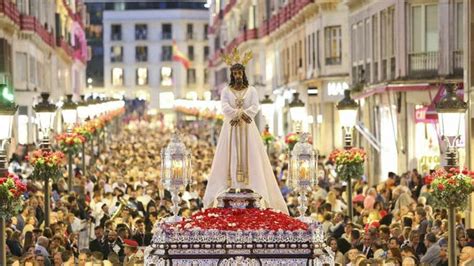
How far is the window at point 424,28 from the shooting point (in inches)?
1777

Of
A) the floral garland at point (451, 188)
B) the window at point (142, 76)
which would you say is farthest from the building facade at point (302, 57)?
the window at point (142, 76)

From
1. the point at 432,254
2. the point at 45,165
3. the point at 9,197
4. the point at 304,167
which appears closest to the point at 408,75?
the point at 45,165

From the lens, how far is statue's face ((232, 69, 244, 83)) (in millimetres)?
21047

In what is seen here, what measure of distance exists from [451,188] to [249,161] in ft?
8.87

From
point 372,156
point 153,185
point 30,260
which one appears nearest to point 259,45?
point 372,156

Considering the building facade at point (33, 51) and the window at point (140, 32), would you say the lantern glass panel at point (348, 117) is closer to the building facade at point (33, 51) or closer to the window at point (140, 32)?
the building facade at point (33, 51)

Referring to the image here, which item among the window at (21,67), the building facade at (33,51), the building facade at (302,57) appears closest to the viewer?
the building facade at (33,51)

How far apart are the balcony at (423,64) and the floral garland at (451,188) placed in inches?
897

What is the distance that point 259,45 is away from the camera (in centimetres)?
9950

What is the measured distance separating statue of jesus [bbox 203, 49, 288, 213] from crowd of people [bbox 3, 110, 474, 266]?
69 centimetres

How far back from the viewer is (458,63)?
141 feet

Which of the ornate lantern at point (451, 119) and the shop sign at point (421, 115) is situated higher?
the ornate lantern at point (451, 119)

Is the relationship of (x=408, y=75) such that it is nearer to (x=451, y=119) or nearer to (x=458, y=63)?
(x=458, y=63)

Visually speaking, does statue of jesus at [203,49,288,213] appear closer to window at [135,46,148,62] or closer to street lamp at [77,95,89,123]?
street lamp at [77,95,89,123]
